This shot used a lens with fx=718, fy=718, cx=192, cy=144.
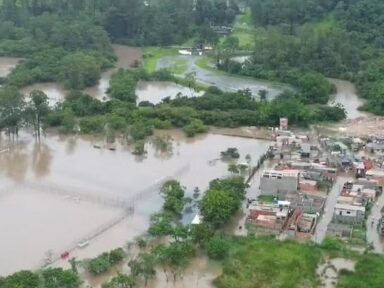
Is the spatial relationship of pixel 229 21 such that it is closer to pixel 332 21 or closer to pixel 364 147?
pixel 332 21

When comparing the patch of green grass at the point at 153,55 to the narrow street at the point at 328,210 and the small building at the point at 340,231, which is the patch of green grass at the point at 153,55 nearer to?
the narrow street at the point at 328,210

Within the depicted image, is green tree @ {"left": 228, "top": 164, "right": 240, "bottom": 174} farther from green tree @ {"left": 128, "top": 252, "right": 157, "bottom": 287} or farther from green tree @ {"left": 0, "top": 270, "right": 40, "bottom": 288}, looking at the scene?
green tree @ {"left": 0, "top": 270, "right": 40, "bottom": 288}

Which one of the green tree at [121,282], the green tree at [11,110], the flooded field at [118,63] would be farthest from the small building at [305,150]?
the flooded field at [118,63]

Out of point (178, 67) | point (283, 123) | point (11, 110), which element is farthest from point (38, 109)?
point (178, 67)

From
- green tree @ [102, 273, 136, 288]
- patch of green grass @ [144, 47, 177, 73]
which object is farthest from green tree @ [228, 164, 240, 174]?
patch of green grass @ [144, 47, 177, 73]

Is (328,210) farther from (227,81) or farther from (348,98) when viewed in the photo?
(227,81)

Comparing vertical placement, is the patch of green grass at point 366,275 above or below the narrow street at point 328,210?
above

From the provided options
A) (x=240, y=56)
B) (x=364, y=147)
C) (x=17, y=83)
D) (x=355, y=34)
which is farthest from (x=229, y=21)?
(x=364, y=147)
